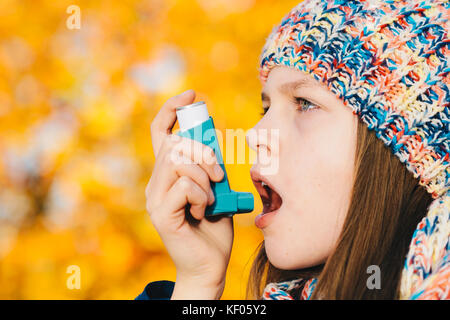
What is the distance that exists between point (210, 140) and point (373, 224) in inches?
19.6

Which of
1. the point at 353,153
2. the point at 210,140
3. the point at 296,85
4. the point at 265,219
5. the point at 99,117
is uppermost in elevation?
the point at 99,117

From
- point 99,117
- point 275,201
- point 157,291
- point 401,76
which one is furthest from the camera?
point 99,117

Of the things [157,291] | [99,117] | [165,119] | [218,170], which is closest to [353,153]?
[218,170]

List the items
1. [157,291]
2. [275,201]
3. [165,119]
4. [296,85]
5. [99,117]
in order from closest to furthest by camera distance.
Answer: [296,85] → [275,201] → [165,119] → [157,291] → [99,117]

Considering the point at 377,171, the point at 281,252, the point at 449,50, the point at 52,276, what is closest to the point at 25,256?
the point at 52,276

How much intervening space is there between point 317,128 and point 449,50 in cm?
40

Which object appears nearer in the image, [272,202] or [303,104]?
[303,104]

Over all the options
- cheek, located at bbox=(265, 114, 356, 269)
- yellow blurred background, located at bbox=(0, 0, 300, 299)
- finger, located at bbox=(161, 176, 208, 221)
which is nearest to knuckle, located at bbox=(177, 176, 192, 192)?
finger, located at bbox=(161, 176, 208, 221)

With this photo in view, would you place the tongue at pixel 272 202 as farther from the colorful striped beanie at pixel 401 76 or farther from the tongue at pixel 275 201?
the colorful striped beanie at pixel 401 76

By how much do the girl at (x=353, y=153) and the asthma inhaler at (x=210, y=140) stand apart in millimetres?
30

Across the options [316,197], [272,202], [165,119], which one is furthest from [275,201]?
[165,119]

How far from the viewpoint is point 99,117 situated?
280 cm

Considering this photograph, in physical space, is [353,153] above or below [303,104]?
below

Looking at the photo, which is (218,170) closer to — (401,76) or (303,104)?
(303,104)
